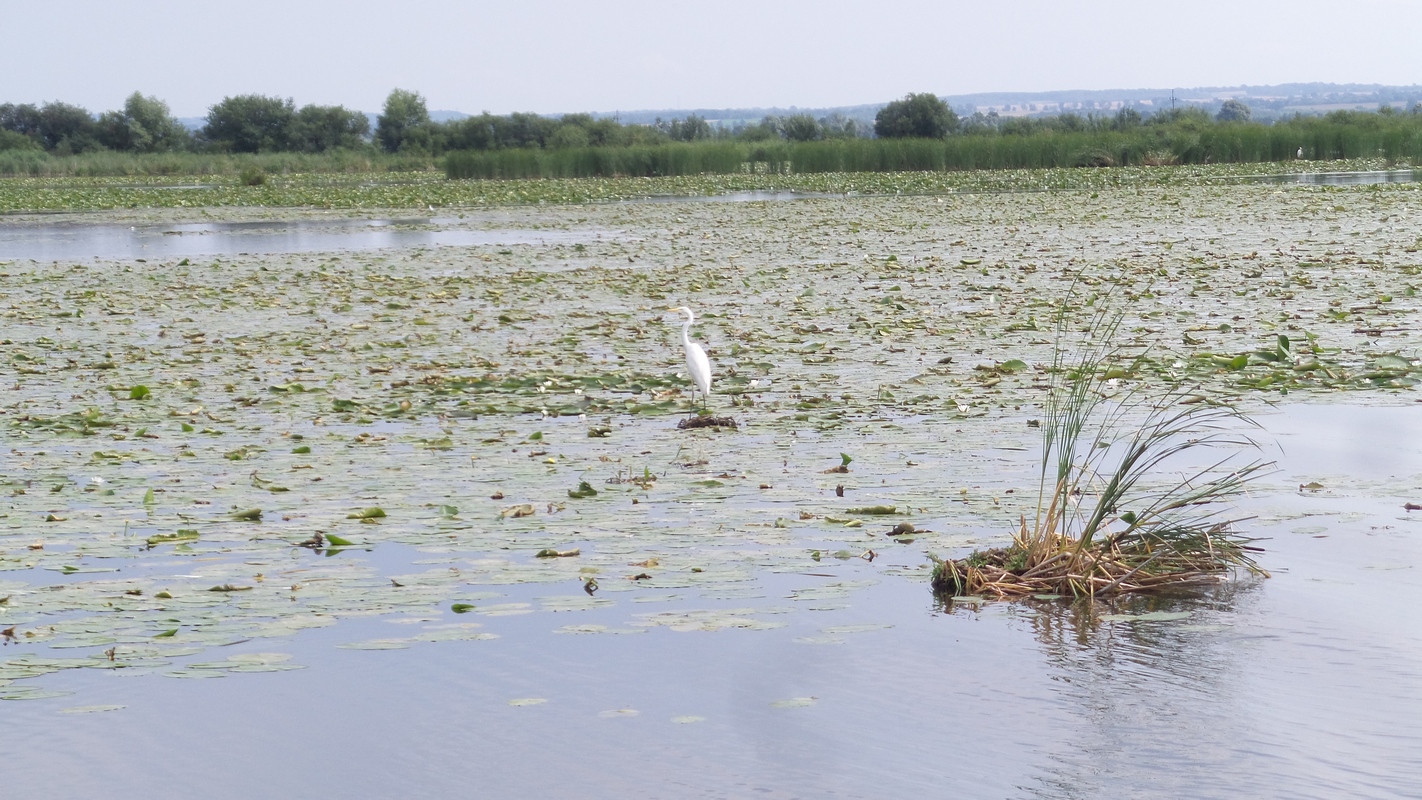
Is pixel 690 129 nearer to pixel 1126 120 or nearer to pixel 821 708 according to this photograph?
pixel 1126 120

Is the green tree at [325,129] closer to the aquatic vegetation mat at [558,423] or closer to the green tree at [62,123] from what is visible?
the green tree at [62,123]

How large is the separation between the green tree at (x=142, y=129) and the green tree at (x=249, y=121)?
265 centimetres

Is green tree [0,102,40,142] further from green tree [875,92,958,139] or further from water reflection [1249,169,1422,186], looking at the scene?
water reflection [1249,169,1422,186]

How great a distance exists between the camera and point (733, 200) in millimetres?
40156

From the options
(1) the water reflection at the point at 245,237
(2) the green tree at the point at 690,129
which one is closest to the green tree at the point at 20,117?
(2) the green tree at the point at 690,129

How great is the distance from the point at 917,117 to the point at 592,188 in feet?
137

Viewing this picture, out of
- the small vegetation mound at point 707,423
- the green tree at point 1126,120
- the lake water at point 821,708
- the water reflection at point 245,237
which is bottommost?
the lake water at point 821,708

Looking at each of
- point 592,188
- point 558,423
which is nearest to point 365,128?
point 592,188

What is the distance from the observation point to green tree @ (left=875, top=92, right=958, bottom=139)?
83.2m

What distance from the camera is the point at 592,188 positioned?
4616cm

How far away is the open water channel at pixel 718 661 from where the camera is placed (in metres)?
4.44

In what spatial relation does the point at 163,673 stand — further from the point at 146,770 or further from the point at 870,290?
the point at 870,290

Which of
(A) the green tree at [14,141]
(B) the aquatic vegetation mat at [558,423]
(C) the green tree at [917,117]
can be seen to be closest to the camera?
(B) the aquatic vegetation mat at [558,423]

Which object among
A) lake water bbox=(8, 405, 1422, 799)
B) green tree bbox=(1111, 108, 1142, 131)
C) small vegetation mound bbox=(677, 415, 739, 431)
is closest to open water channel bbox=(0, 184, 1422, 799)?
lake water bbox=(8, 405, 1422, 799)
